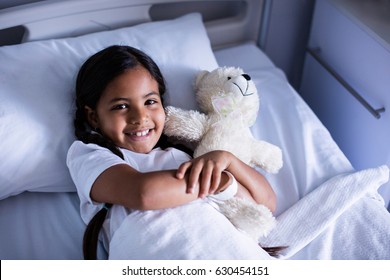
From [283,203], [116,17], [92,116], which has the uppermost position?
[116,17]

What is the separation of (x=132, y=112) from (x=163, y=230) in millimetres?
312

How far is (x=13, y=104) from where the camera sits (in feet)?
3.67

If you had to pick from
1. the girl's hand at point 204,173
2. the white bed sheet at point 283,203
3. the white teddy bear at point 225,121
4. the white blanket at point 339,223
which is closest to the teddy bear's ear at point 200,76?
the white teddy bear at point 225,121

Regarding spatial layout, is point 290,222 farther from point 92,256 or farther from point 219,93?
point 92,256

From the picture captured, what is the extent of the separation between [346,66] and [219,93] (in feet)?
2.00

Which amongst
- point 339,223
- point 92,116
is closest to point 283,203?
point 339,223

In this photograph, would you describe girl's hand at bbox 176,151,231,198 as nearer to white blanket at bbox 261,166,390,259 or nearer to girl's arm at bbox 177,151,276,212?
girl's arm at bbox 177,151,276,212

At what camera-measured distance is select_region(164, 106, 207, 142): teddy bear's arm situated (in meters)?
1.14

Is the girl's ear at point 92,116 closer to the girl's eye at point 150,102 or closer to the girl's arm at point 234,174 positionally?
the girl's eye at point 150,102

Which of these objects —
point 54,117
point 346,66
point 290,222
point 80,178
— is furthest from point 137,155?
point 346,66

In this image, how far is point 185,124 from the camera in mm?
1135

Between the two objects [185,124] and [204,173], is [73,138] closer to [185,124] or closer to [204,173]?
[185,124]

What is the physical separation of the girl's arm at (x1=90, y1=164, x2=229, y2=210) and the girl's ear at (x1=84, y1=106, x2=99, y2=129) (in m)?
0.22

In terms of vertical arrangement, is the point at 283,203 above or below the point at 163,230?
below
